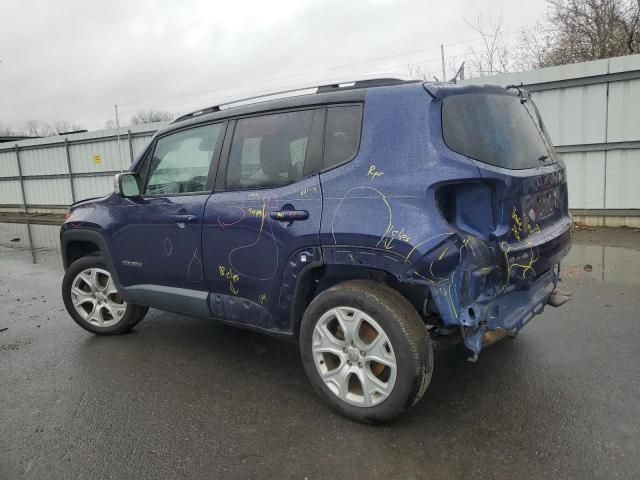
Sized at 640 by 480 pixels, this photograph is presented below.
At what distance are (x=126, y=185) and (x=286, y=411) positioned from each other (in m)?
2.25

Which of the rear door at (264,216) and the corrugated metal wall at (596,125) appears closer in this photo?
the rear door at (264,216)

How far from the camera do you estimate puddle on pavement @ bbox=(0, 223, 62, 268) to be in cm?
930

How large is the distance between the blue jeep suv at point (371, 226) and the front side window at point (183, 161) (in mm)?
19

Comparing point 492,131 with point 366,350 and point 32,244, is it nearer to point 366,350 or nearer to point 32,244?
point 366,350

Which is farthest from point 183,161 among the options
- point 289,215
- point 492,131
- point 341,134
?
point 492,131

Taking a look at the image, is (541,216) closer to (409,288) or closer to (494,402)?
(409,288)

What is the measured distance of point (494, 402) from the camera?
10.2ft

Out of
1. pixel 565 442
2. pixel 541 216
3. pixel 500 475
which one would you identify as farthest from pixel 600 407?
pixel 541 216

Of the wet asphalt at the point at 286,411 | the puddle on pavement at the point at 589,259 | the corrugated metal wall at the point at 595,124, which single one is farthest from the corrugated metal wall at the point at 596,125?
the wet asphalt at the point at 286,411

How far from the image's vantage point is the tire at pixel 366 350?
2.69 m

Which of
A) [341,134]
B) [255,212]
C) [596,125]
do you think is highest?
[596,125]

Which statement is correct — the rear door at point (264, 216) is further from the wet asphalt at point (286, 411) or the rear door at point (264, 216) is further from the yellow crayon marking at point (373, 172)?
the wet asphalt at point (286, 411)

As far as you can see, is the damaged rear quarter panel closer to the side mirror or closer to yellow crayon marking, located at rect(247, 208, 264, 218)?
yellow crayon marking, located at rect(247, 208, 264, 218)

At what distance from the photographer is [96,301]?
15.2ft
